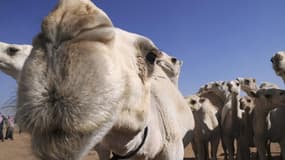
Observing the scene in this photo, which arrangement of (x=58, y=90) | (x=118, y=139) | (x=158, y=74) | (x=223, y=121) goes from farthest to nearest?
(x=223, y=121), (x=158, y=74), (x=118, y=139), (x=58, y=90)

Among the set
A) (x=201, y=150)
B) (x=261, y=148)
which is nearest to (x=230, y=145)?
(x=201, y=150)

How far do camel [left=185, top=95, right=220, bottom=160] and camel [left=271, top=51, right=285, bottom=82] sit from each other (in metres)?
4.64

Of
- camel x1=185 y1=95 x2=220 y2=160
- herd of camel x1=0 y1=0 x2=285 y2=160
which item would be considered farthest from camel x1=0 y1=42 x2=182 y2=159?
camel x1=185 y1=95 x2=220 y2=160

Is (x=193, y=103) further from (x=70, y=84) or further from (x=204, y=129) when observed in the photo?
(x=70, y=84)

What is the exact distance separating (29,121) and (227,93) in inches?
459

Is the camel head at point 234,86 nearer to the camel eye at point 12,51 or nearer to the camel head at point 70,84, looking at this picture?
the camel eye at point 12,51

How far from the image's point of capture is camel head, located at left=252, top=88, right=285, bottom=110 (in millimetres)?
8242

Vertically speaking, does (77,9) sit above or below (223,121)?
above

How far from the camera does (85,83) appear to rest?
3.40ft

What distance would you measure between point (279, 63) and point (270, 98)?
10.7 ft

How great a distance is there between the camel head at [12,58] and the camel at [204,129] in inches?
251

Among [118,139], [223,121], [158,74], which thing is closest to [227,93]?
[223,121]

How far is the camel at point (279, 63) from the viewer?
5.49 metres

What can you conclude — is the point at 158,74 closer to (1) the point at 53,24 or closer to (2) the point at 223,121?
(1) the point at 53,24
